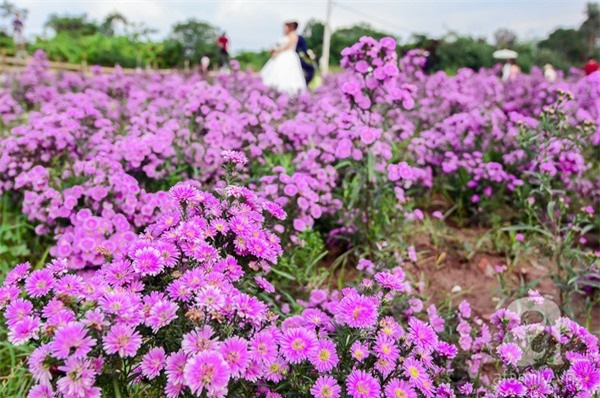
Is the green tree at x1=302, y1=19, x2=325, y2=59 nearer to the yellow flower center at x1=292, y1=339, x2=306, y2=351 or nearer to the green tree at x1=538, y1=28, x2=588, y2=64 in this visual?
the yellow flower center at x1=292, y1=339, x2=306, y2=351

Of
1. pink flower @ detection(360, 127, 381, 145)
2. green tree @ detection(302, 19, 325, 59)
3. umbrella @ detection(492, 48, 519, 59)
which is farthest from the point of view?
green tree @ detection(302, 19, 325, 59)

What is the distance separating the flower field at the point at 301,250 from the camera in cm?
122

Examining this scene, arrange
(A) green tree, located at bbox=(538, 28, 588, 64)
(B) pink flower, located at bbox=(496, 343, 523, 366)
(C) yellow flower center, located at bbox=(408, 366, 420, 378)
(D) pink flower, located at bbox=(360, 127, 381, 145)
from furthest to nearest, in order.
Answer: (A) green tree, located at bbox=(538, 28, 588, 64) < (D) pink flower, located at bbox=(360, 127, 381, 145) < (B) pink flower, located at bbox=(496, 343, 523, 366) < (C) yellow flower center, located at bbox=(408, 366, 420, 378)

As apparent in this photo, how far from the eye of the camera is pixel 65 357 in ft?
3.53

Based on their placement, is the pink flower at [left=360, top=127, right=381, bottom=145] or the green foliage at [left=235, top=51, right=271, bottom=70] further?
the green foliage at [left=235, top=51, right=271, bottom=70]

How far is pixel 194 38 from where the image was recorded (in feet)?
63.2

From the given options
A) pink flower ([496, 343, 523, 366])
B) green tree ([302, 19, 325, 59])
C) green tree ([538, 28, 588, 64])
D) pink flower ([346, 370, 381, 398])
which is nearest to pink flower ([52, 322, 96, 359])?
pink flower ([346, 370, 381, 398])

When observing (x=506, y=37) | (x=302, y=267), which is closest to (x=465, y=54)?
(x=506, y=37)

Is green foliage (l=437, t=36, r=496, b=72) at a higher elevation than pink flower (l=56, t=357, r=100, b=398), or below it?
higher

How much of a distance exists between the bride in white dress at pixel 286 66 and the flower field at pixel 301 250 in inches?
87.6

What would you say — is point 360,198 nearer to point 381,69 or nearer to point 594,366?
point 381,69

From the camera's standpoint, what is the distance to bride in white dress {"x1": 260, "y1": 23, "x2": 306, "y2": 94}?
779 cm

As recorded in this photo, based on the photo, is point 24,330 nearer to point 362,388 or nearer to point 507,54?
point 362,388

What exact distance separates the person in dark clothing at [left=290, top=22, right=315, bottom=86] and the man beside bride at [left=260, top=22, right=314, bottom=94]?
0.07 m
